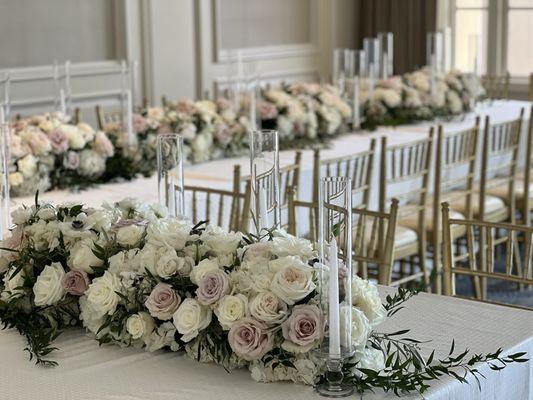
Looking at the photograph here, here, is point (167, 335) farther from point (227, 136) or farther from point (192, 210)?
point (227, 136)

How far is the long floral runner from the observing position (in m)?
4.53

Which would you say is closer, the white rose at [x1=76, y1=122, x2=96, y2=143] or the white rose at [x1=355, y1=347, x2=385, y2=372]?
the white rose at [x1=355, y1=347, x2=385, y2=372]

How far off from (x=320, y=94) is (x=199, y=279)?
398 centimetres

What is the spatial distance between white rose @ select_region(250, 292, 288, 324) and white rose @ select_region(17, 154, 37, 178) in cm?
251

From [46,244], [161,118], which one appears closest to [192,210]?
[161,118]

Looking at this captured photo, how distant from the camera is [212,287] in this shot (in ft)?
7.05

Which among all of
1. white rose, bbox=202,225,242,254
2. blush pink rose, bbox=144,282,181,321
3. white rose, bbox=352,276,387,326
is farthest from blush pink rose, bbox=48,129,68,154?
white rose, bbox=352,276,387,326

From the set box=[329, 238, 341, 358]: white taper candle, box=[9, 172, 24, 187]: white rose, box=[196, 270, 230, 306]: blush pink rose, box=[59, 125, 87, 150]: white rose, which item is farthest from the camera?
box=[59, 125, 87, 150]: white rose

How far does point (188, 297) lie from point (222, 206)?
1.93m

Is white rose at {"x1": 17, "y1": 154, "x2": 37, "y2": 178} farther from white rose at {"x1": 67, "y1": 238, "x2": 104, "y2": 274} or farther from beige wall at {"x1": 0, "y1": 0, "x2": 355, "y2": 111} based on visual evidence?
white rose at {"x1": 67, "y1": 238, "x2": 104, "y2": 274}

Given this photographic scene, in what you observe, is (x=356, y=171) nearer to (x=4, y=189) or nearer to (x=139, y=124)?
(x=139, y=124)

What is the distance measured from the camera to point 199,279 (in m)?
2.17

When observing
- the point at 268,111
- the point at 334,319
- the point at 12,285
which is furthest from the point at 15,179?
the point at 334,319

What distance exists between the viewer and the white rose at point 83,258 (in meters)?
2.35
